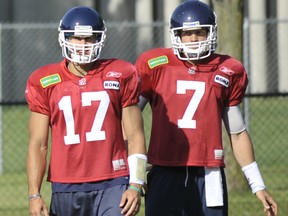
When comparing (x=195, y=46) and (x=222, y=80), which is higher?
(x=195, y=46)

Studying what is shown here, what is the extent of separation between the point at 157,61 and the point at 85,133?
843 millimetres

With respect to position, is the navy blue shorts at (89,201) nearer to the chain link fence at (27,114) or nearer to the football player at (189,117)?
the football player at (189,117)

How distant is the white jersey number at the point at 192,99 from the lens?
21.9 feet

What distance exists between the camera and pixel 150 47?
69.5 feet

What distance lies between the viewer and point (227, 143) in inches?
432

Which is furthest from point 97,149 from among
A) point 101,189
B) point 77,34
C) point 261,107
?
point 261,107

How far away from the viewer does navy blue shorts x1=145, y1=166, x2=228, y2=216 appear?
667 centimetres

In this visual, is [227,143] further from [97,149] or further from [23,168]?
[97,149]

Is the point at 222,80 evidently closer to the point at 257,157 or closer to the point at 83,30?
the point at 83,30

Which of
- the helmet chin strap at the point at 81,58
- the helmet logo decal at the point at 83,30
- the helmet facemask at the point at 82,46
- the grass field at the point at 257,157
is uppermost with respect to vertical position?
the helmet logo decal at the point at 83,30

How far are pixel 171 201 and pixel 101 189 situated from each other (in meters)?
0.67

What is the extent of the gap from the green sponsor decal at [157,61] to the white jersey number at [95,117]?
0.65m

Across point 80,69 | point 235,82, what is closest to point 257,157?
point 235,82

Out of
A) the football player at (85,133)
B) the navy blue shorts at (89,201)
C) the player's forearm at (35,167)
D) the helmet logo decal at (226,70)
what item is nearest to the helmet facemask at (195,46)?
the helmet logo decal at (226,70)
